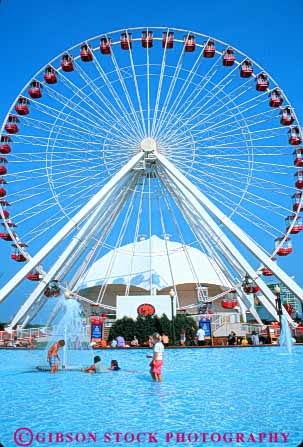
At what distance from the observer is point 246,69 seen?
24750 millimetres

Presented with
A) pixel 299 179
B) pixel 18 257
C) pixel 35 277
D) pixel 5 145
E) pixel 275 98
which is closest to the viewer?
pixel 5 145

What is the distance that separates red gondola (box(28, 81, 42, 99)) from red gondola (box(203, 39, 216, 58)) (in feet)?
26.9

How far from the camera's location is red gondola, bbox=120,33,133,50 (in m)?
25.4

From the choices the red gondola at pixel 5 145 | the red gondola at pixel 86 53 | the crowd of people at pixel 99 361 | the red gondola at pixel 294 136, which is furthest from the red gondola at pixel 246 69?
the crowd of people at pixel 99 361

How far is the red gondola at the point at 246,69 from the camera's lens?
24766 millimetres

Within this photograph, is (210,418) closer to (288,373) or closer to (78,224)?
(288,373)

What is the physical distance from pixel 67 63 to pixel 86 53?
3.42 feet

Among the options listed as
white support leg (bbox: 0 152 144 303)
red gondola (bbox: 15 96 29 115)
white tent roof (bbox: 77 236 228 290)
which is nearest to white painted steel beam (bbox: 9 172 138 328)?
white support leg (bbox: 0 152 144 303)

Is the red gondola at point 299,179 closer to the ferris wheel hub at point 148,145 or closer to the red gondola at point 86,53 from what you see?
the ferris wheel hub at point 148,145

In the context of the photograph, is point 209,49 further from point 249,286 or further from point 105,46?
point 249,286

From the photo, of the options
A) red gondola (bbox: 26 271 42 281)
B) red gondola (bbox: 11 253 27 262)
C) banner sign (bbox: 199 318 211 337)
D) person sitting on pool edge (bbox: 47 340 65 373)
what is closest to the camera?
person sitting on pool edge (bbox: 47 340 65 373)

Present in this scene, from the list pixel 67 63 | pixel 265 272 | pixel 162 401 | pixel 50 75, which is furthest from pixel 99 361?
pixel 67 63

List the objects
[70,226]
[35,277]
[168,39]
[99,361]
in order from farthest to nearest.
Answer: [35,277] < [168,39] < [70,226] < [99,361]

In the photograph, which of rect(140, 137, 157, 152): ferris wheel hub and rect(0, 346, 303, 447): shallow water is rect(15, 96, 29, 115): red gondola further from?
rect(0, 346, 303, 447): shallow water
